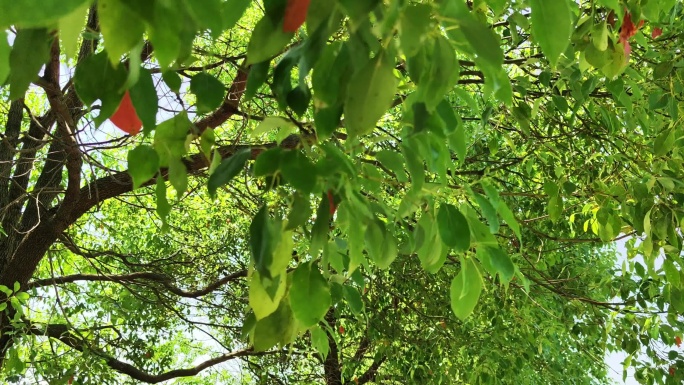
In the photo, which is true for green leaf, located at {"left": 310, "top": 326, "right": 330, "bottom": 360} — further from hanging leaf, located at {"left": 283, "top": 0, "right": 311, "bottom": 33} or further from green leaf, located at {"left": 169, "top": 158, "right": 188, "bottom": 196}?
hanging leaf, located at {"left": 283, "top": 0, "right": 311, "bottom": 33}

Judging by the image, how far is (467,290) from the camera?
2.55ft

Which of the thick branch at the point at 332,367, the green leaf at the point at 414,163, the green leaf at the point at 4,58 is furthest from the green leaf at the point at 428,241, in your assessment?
the thick branch at the point at 332,367

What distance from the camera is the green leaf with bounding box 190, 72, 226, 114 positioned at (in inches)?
25.2

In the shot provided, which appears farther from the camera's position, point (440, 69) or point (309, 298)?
point (309, 298)

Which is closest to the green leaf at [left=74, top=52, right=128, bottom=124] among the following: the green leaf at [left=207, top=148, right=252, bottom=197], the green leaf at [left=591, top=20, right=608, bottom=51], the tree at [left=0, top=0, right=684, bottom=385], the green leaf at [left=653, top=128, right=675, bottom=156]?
the tree at [left=0, top=0, right=684, bottom=385]

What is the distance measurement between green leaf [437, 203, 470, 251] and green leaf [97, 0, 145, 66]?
0.40 m

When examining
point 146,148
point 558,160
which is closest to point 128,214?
point 558,160

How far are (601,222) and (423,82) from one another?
1.37 meters

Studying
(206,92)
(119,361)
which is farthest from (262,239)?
(119,361)

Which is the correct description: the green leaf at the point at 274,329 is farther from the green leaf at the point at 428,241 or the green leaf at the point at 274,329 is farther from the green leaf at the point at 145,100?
the green leaf at the point at 145,100

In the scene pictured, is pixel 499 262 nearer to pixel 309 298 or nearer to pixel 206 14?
pixel 309 298

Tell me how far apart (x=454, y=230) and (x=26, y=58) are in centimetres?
42

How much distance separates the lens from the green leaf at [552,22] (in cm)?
52

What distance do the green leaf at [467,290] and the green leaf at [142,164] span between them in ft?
1.06
